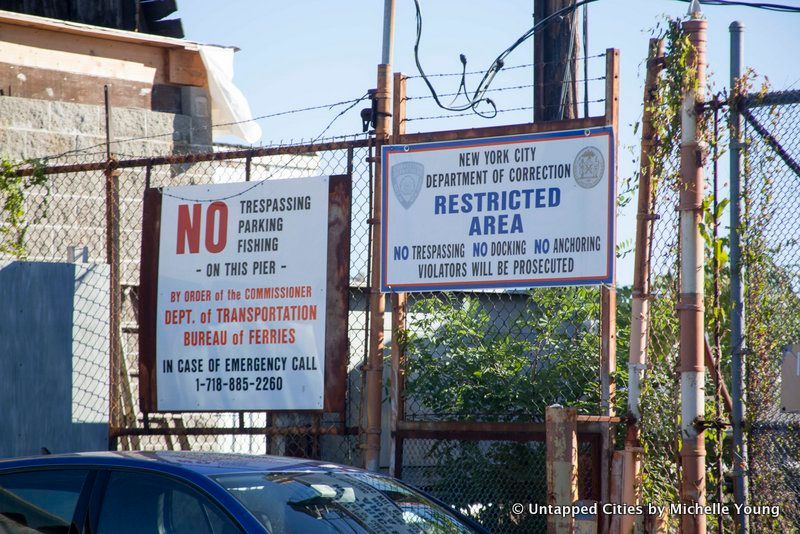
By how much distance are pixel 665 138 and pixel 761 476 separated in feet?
7.03

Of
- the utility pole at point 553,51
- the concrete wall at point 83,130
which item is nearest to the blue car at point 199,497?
the utility pole at point 553,51

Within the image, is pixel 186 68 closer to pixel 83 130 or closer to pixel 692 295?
pixel 83 130

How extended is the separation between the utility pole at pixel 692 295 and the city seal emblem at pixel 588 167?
20.6 inches

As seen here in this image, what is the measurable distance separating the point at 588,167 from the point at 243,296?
2.71 m

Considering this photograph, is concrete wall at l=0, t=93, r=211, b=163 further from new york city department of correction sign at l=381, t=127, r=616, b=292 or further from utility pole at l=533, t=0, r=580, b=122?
new york city department of correction sign at l=381, t=127, r=616, b=292

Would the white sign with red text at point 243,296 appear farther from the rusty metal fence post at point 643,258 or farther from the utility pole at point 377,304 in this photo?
the rusty metal fence post at point 643,258

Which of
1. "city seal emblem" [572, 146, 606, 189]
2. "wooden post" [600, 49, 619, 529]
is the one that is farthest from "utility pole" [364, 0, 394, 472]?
"wooden post" [600, 49, 619, 529]

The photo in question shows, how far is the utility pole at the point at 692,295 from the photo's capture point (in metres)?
5.95

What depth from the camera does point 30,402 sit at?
313 inches

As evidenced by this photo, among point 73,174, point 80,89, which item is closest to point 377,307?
point 73,174

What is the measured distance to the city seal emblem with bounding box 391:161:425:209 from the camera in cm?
690

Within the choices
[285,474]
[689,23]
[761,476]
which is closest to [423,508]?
[285,474]

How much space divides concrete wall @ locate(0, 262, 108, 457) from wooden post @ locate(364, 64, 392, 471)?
235 centimetres

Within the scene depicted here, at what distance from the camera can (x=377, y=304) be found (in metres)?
6.95
